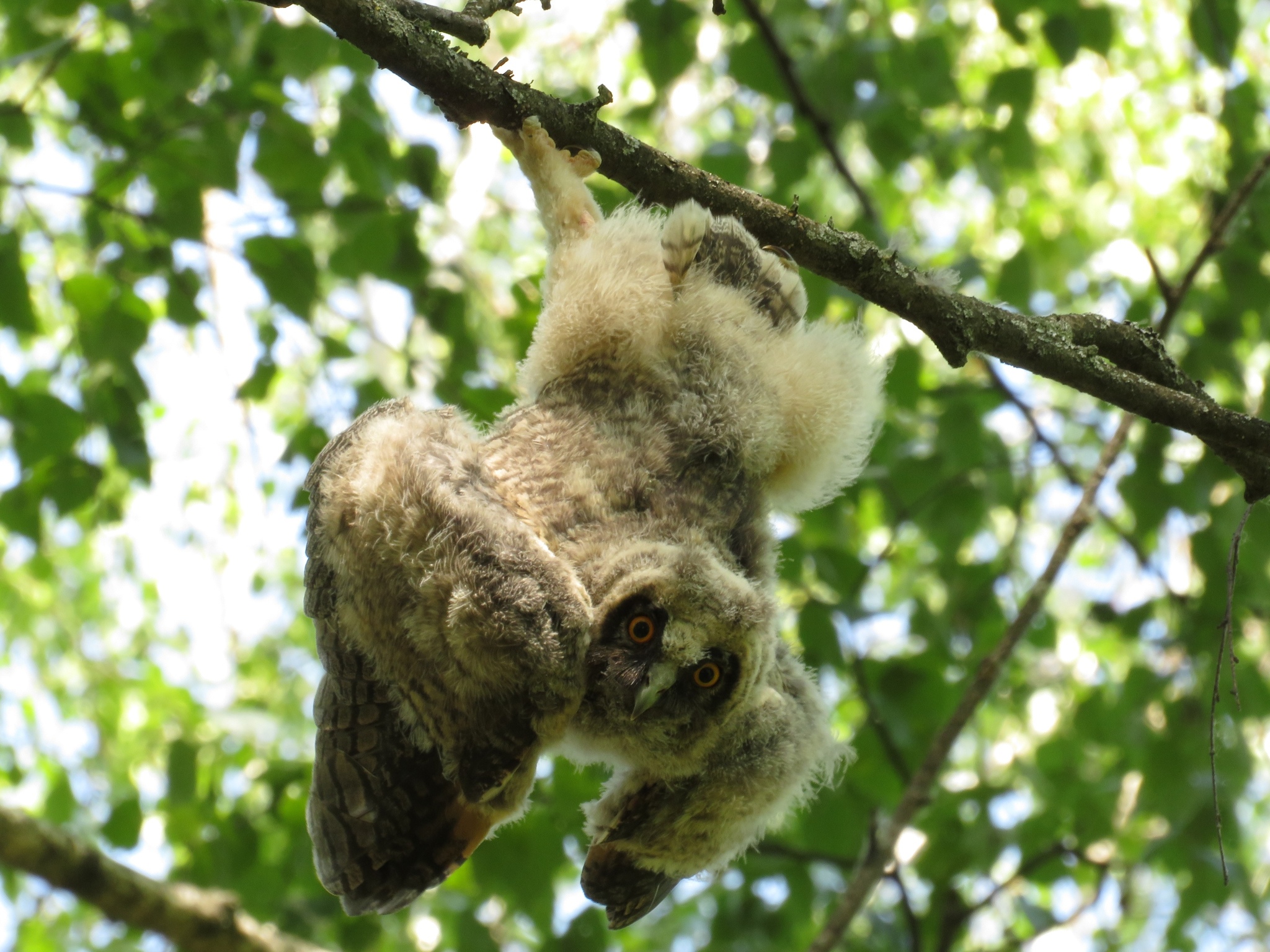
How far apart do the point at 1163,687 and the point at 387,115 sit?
315cm

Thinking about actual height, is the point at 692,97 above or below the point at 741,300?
below

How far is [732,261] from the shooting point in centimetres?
201

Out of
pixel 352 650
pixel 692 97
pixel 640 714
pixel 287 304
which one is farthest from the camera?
pixel 692 97

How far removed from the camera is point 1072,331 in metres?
1.94

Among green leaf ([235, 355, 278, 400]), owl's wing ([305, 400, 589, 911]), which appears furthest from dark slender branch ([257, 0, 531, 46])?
green leaf ([235, 355, 278, 400])

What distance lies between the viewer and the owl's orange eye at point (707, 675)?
5.46 feet

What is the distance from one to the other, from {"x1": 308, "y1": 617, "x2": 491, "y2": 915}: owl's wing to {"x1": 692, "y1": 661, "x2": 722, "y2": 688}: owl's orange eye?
48cm

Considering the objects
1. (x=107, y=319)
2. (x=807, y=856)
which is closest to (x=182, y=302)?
(x=107, y=319)

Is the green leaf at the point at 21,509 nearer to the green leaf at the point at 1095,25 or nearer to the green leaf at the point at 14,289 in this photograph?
the green leaf at the point at 14,289

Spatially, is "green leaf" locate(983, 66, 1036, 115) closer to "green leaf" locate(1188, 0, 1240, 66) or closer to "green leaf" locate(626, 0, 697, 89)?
"green leaf" locate(1188, 0, 1240, 66)

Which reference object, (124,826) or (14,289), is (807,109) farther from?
(124,826)

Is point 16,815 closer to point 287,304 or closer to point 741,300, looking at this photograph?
point 287,304

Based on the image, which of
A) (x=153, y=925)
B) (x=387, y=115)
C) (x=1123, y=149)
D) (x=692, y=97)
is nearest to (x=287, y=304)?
(x=387, y=115)

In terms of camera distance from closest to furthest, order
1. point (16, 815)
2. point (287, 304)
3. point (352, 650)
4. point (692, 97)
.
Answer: point (352, 650) < point (16, 815) < point (287, 304) < point (692, 97)
